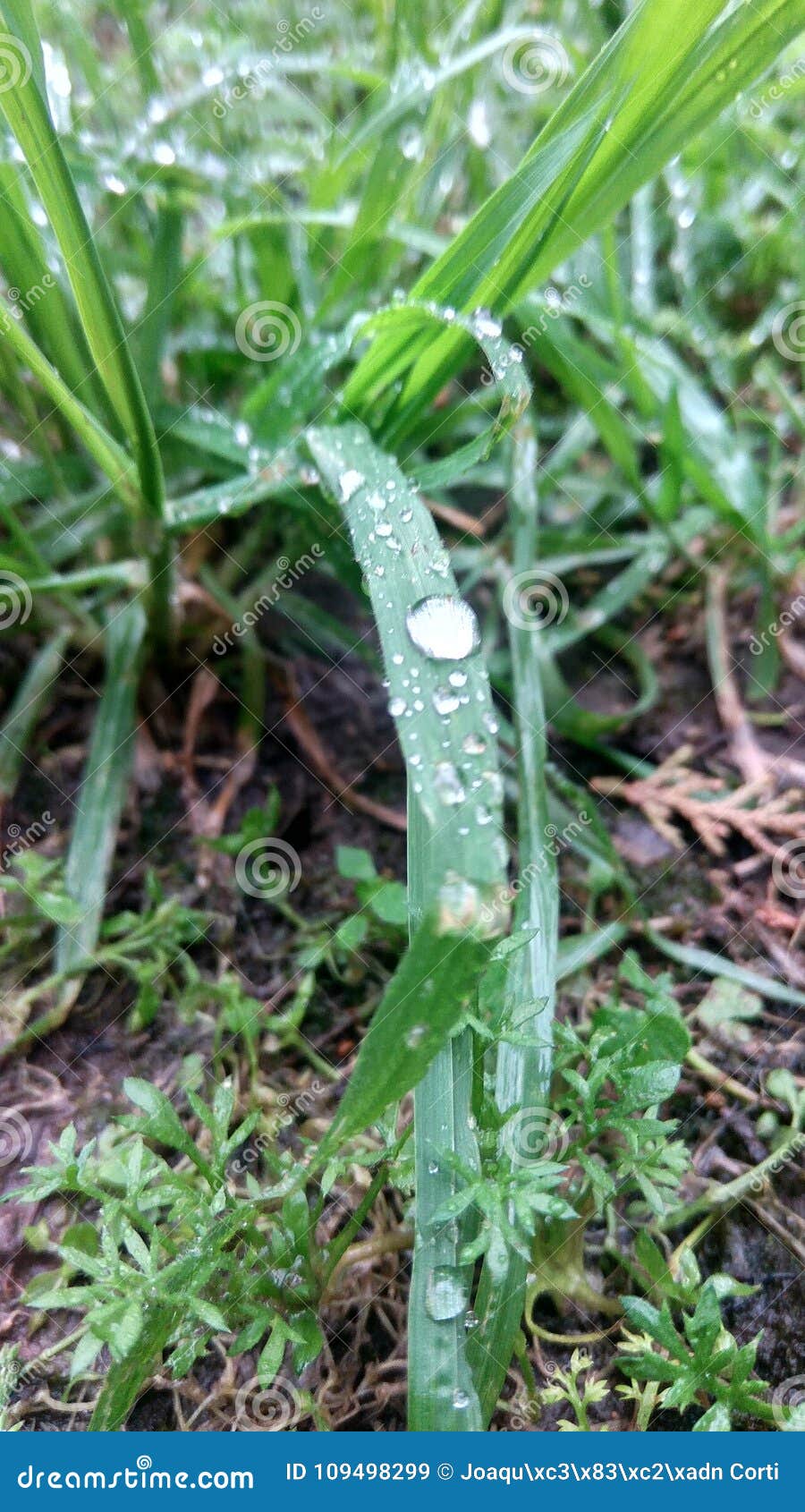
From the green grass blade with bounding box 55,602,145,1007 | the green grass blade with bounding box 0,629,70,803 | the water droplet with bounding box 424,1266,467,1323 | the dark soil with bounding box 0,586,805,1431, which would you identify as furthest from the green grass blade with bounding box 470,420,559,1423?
the green grass blade with bounding box 0,629,70,803

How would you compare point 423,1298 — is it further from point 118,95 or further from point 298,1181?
point 118,95

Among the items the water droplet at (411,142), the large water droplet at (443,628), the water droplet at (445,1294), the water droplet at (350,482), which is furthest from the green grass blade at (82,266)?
the water droplet at (445,1294)

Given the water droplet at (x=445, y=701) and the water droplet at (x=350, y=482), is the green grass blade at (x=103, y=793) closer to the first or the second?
the water droplet at (x=350, y=482)

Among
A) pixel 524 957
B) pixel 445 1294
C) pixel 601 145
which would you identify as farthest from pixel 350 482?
pixel 445 1294

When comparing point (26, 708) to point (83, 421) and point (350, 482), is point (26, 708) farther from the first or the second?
point (350, 482)

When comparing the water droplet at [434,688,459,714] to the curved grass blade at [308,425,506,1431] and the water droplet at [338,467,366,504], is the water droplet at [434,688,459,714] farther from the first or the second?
the water droplet at [338,467,366,504]

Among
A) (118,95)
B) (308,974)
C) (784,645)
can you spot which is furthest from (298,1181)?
(118,95)
